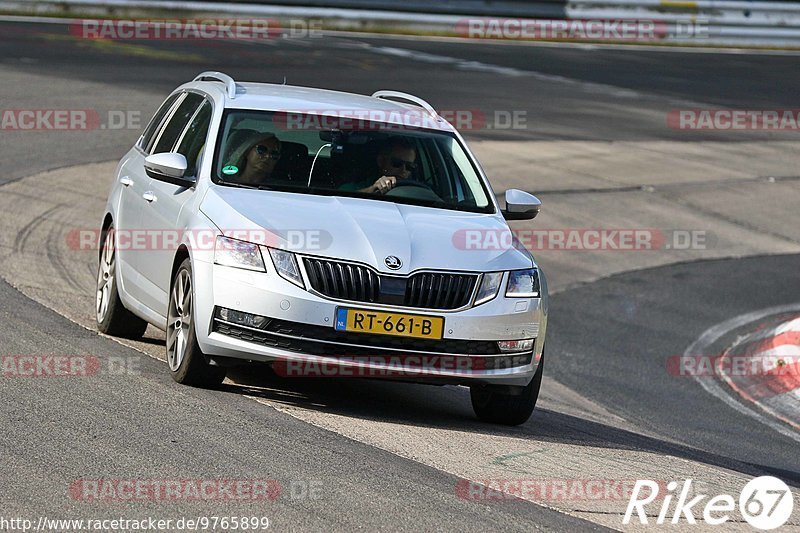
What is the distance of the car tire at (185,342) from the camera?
747 centimetres

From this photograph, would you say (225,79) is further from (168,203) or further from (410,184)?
(410,184)

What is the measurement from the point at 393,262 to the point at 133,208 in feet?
7.86

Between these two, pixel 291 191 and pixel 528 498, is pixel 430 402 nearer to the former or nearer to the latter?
pixel 291 191

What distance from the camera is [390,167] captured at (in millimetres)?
8344

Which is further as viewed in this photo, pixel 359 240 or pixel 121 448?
pixel 359 240

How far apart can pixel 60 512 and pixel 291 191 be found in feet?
10.2

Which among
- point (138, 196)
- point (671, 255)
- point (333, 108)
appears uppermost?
point (333, 108)

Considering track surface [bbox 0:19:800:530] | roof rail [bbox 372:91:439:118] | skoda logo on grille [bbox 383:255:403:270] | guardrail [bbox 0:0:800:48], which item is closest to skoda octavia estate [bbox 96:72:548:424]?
skoda logo on grille [bbox 383:255:403:270]

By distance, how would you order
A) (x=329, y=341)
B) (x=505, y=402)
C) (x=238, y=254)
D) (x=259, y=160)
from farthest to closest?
(x=259, y=160), (x=505, y=402), (x=238, y=254), (x=329, y=341)

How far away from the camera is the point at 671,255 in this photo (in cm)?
1662

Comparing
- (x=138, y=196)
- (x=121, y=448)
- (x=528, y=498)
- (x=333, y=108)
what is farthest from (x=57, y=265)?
(x=528, y=498)

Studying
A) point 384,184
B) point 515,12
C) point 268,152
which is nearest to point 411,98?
point 384,184

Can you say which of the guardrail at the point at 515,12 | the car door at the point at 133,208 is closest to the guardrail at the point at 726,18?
the guardrail at the point at 515,12

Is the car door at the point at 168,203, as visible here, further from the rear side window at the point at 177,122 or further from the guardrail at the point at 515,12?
the guardrail at the point at 515,12
